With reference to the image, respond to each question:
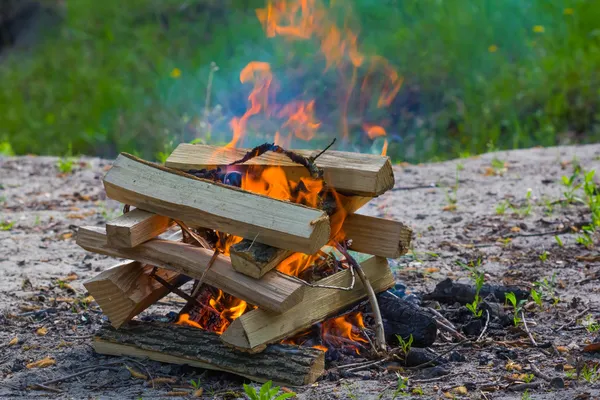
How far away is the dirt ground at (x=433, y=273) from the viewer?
3.11 meters

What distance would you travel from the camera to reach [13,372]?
3.40 m

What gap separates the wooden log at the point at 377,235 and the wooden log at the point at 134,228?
824 mm

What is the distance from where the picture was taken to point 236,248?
307 centimetres

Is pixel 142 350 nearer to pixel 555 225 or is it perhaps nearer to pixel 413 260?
pixel 413 260

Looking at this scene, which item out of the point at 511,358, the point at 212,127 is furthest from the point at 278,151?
the point at 212,127

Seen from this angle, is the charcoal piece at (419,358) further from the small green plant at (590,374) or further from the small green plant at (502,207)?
the small green plant at (502,207)

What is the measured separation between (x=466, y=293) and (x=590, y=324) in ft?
1.94

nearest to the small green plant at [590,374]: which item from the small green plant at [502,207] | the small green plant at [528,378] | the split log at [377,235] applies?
the small green plant at [528,378]

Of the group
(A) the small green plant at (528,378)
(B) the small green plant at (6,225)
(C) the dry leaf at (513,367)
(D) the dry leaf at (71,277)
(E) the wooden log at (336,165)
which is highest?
(E) the wooden log at (336,165)

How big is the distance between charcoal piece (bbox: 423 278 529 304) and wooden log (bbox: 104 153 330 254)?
1.09m

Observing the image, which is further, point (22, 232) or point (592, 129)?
point (592, 129)

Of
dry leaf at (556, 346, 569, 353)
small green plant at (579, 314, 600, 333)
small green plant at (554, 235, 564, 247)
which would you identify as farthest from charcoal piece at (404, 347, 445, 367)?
small green plant at (554, 235, 564, 247)

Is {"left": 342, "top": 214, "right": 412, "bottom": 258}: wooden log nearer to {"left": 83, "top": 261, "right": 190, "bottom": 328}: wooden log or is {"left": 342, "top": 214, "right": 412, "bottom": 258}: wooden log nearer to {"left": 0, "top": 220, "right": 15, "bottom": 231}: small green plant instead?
{"left": 83, "top": 261, "right": 190, "bottom": 328}: wooden log

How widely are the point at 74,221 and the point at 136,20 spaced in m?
7.18
